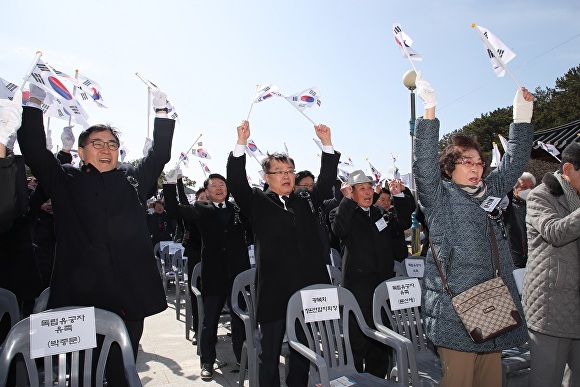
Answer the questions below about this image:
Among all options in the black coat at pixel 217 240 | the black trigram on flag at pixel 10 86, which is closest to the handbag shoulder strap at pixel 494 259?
the black coat at pixel 217 240

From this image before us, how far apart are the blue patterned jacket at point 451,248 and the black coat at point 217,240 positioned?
248cm

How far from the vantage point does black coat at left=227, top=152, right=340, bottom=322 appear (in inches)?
120

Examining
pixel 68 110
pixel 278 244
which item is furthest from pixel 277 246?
pixel 68 110

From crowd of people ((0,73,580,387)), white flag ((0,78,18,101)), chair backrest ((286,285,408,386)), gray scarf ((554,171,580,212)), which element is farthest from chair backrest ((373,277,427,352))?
white flag ((0,78,18,101))

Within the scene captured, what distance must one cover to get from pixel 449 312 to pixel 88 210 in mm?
2087

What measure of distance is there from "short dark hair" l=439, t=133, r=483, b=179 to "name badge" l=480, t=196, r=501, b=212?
10.4 inches

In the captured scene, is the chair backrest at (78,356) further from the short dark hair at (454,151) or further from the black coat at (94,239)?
the short dark hair at (454,151)

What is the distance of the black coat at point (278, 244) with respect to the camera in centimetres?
306

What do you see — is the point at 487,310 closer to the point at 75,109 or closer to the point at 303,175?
the point at 75,109

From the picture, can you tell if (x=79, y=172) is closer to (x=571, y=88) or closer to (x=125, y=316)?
(x=125, y=316)

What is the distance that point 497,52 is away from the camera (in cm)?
299

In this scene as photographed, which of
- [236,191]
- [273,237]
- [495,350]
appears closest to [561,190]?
[495,350]

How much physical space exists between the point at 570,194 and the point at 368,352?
2091 millimetres

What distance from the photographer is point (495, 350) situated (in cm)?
220
